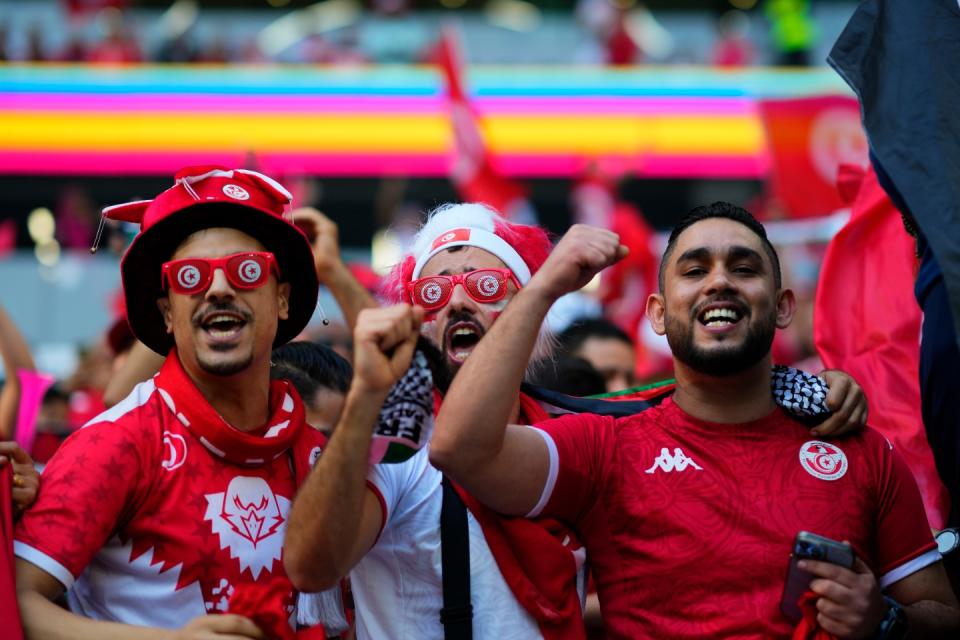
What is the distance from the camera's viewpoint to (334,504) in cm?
250

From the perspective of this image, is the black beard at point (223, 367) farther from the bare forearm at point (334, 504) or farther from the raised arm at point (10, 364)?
the raised arm at point (10, 364)

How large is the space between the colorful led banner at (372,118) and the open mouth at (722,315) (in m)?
13.2

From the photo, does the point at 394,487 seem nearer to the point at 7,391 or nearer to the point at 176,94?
the point at 7,391

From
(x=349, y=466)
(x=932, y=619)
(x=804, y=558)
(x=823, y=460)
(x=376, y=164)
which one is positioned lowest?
(x=932, y=619)

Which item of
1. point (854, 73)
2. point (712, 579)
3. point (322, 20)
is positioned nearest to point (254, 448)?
point (712, 579)

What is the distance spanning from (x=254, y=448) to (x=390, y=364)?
1.55 feet

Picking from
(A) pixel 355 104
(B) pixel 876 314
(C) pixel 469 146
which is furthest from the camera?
(A) pixel 355 104

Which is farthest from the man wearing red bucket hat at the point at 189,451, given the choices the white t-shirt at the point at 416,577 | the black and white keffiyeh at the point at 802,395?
the black and white keffiyeh at the point at 802,395

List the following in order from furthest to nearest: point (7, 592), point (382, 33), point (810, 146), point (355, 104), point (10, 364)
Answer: point (382, 33), point (355, 104), point (810, 146), point (10, 364), point (7, 592)

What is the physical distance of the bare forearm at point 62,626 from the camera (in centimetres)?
248

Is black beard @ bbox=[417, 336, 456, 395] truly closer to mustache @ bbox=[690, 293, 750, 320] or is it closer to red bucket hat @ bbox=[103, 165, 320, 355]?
red bucket hat @ bbox=[103, 165, 320, 355]

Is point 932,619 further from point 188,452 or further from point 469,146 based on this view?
point 469,146

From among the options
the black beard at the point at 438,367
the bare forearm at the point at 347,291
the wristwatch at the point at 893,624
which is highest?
the bare forearm at the point at 347,291

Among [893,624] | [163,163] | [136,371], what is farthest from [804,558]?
[163,163]
